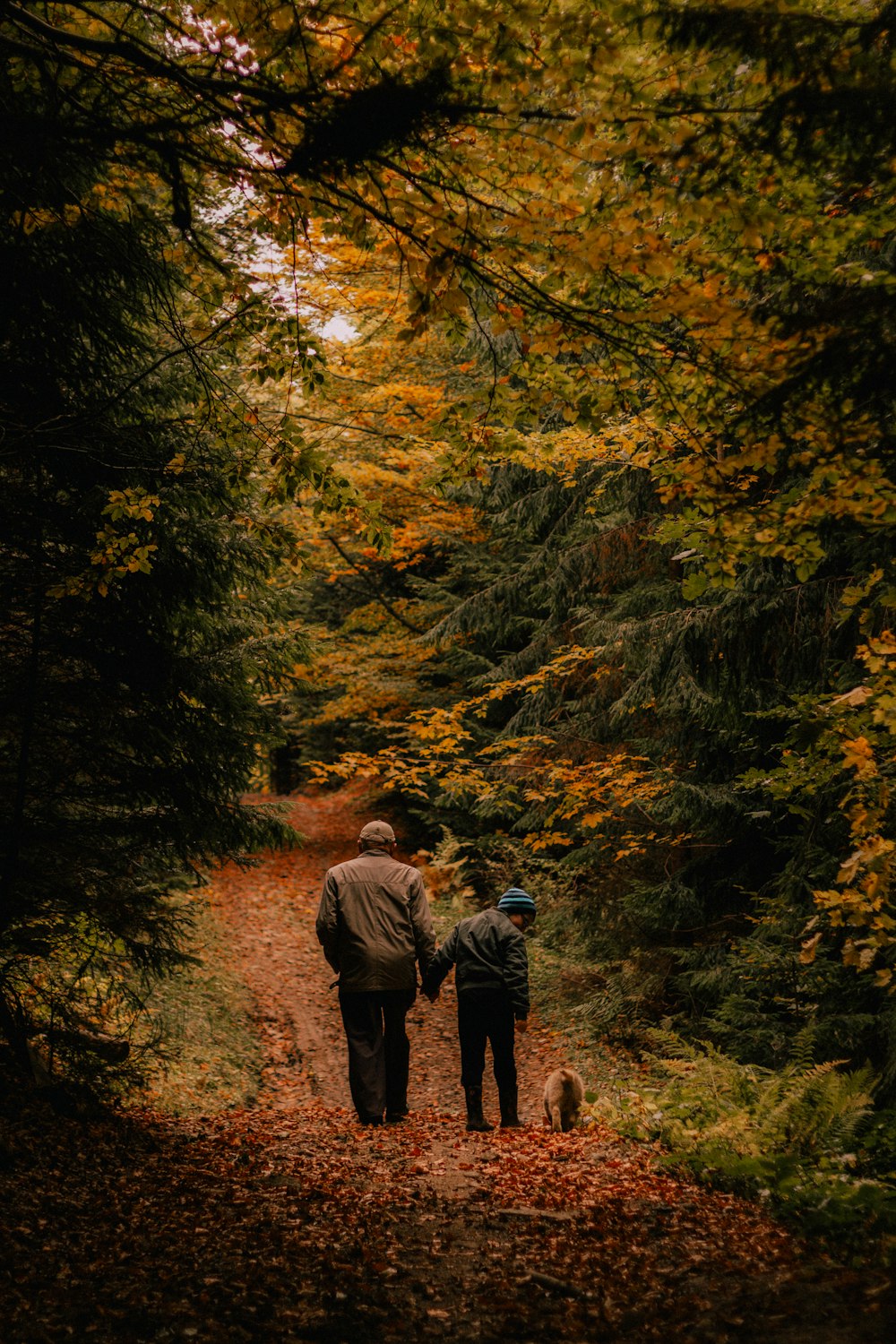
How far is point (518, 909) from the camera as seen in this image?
22.8 ft

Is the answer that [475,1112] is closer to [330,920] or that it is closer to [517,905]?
[517,905]

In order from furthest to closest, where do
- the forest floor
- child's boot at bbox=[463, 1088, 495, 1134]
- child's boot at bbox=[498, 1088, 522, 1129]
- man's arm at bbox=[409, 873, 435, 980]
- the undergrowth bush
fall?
1. man's arm at bbox=[409, 873, 435, 980]
2. child's boot at bbox=[498, 1088, 522, 1129]
3. child's boot at bbox=[463, 1088, 495, 1134]
4. the undergrowth bush
5. the forest floor

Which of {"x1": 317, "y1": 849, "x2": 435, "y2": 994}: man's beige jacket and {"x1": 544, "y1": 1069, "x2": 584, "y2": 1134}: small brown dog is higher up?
{"x1": 317, "y1": 849, "x2": 435, "y2": 994}: man's beige jacket

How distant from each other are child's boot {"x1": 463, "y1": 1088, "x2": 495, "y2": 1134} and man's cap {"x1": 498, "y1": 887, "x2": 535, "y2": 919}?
A: 1.34 m

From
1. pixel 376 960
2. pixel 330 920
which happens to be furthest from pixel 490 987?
pixel 330 920

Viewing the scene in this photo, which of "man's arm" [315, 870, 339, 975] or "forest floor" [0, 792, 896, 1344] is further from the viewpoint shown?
"man's arm" [315, 870, 339, 975]

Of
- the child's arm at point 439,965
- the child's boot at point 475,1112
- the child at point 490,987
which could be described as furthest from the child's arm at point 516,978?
the child's boot at point 475,1112

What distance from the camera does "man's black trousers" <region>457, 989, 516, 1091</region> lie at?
22.0 feet

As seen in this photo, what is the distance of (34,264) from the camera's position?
5.46 metres

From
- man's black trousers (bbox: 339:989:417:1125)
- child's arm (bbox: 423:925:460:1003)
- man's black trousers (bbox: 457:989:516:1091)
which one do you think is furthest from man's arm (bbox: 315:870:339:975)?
man's black trousers (bbox: 457:989:516:1091)

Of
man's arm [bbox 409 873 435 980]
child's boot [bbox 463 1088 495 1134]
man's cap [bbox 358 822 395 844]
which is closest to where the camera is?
child's boot [bbox 463 1088 495 1134]

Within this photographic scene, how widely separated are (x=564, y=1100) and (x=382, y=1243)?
2783 mm

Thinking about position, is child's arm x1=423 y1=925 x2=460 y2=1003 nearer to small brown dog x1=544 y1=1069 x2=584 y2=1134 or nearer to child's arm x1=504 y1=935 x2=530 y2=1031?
child's arm x1=504 y1=935 x2=530 y2=1031

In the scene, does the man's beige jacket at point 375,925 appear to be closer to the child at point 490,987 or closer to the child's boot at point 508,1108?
the child at point 490,987
